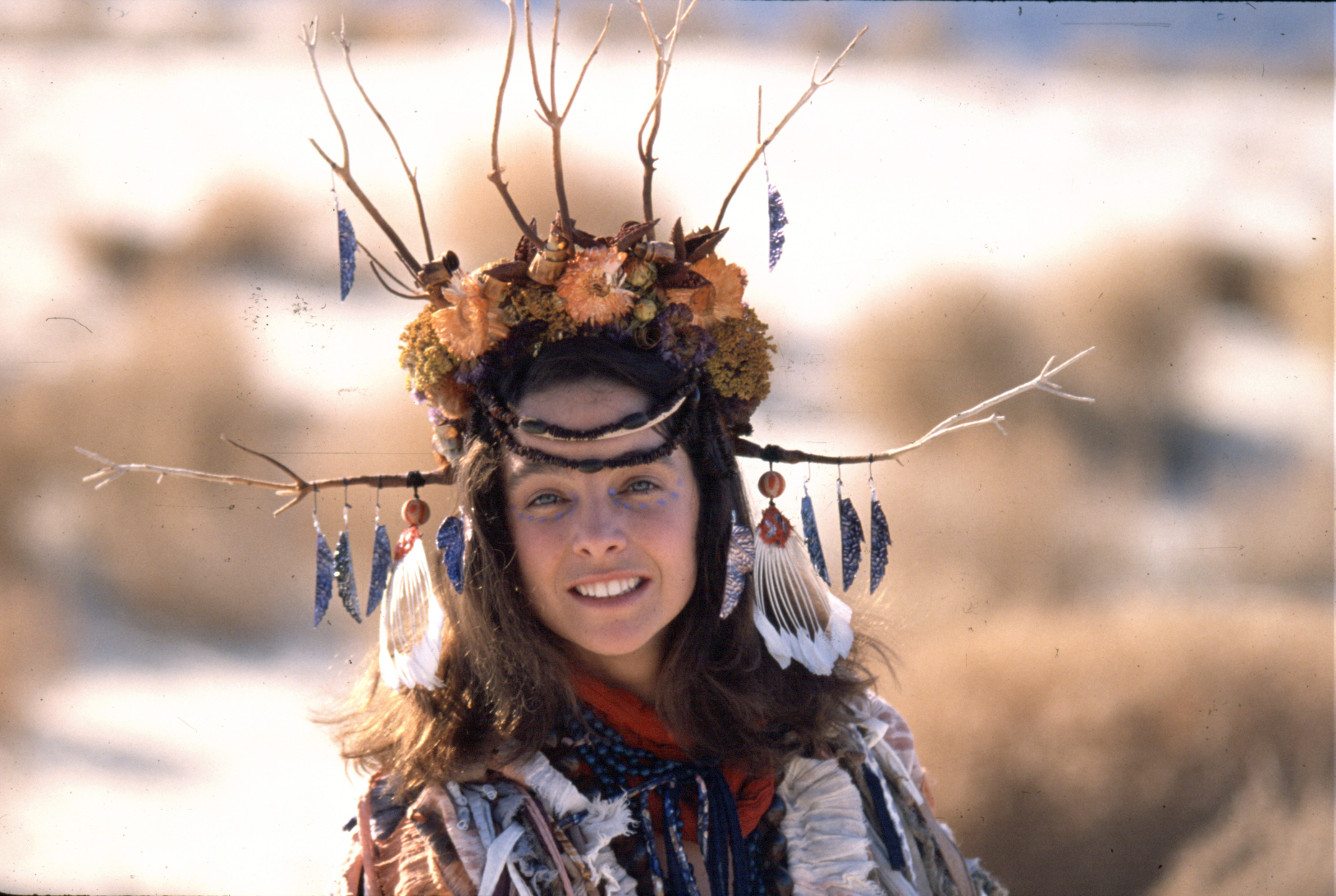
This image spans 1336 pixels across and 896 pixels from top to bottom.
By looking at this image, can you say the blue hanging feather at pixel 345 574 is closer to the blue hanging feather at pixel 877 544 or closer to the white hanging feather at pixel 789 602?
the white hanging feather at pixel 789 602

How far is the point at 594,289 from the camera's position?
1.67 m

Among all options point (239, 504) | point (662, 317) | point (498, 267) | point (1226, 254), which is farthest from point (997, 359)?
point (239, 504)

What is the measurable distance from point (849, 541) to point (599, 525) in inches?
19.4

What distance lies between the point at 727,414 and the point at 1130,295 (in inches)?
67.5

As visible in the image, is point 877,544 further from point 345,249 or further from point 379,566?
point 345,249

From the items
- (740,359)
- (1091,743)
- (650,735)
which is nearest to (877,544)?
(740,359)

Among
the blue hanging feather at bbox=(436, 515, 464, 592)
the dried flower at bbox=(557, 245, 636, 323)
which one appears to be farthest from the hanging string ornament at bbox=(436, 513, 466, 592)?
the dried flower at bbox=(557, 245, 636, 323)

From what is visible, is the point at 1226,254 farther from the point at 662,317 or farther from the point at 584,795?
the point at 584,795

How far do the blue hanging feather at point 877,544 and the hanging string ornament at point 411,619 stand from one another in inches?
29.4

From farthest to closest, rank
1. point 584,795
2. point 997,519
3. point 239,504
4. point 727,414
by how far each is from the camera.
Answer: point 997,519, point 239,504, point 727,414, point 584,795

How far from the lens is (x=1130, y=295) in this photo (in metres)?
2.96

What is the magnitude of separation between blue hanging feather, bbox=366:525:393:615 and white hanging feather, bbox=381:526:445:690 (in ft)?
0.07

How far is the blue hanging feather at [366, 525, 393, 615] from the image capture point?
1.71 metres

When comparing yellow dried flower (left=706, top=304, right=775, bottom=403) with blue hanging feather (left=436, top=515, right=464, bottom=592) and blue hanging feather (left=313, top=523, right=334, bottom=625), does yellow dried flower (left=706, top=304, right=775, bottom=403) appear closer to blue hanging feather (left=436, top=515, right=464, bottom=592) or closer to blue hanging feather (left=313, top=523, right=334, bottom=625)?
blue hanging feather (left=436, top=515, right=464, bottom=592)
